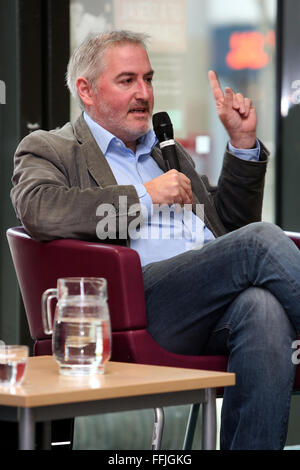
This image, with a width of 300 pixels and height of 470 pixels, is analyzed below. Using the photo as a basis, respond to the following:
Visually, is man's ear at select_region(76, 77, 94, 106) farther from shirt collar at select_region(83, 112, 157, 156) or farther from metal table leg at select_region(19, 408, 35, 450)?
metal table leg at select_region(19, 408, 35, 450)

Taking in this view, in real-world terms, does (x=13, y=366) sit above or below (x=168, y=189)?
below

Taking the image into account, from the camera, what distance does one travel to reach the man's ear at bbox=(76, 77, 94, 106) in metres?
2.72

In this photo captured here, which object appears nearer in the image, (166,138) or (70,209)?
(70,209)

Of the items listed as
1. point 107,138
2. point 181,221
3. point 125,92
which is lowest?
point 181,221

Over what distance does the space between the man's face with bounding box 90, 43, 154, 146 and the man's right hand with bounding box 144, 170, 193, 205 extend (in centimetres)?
29

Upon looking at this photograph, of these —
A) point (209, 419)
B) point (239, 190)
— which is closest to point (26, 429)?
point (209, 419)

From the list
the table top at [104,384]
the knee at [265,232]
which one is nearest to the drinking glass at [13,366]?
the table top at [104,384]

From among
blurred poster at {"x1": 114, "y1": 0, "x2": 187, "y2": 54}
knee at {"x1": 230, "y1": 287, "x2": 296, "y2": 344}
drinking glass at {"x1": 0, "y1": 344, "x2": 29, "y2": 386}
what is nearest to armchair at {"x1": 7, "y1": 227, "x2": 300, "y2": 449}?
knee at {"x1": 230, "y1": 287, "x2": 296, "y2": 344}

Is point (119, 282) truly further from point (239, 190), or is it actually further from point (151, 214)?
point (239, 190)

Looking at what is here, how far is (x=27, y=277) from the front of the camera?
245cm

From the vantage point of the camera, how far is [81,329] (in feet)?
5.42

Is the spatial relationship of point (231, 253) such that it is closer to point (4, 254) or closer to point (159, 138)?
point (159, 138)

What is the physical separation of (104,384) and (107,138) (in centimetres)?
121

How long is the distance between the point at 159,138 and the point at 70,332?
1.14 metres
